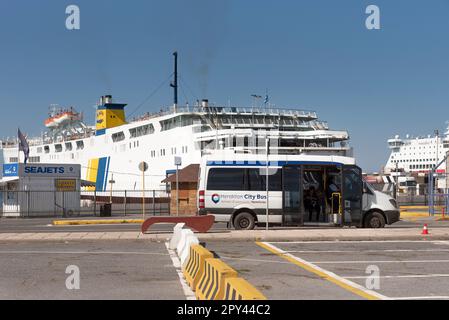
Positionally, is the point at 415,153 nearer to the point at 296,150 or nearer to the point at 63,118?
the point at 63,118

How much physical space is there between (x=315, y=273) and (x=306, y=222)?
8858 mm

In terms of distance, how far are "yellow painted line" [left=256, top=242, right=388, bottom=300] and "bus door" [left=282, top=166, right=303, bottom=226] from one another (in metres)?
4.76

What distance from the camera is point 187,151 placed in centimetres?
5197

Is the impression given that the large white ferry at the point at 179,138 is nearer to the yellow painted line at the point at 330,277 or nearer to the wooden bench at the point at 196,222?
the wooden bench at the point at 196,222

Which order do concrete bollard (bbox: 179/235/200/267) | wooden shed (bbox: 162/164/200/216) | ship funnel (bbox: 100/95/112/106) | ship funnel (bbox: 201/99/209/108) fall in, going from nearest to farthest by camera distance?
concrete bollard (bbox: 179/235/200/267) < wooden shed (bbox: 162/164/200/216) < ship funnel (bbox: 201/99/209/108) < ship funnel (bbox: 100/95/112/106)

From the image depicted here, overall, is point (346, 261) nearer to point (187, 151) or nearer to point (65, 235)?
point (65, 235)

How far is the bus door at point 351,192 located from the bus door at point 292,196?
→ 1398mm

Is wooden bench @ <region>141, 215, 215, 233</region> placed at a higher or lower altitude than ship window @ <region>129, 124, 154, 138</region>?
lower

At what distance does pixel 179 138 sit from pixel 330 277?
43.7 metres

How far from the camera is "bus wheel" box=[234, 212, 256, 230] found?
19297 mm

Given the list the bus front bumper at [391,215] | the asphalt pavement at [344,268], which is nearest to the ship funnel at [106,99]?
the bus front bumper at [391,215]

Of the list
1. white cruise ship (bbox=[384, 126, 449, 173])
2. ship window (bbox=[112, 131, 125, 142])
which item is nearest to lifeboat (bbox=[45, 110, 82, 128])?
ship window (bbox=[112, 131, 125, 142])

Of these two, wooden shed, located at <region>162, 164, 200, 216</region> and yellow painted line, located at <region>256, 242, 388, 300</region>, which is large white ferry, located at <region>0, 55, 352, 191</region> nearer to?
wooden shed, located at <region>162, 164, 200, 216</region>

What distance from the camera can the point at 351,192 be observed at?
1909 centimetres
